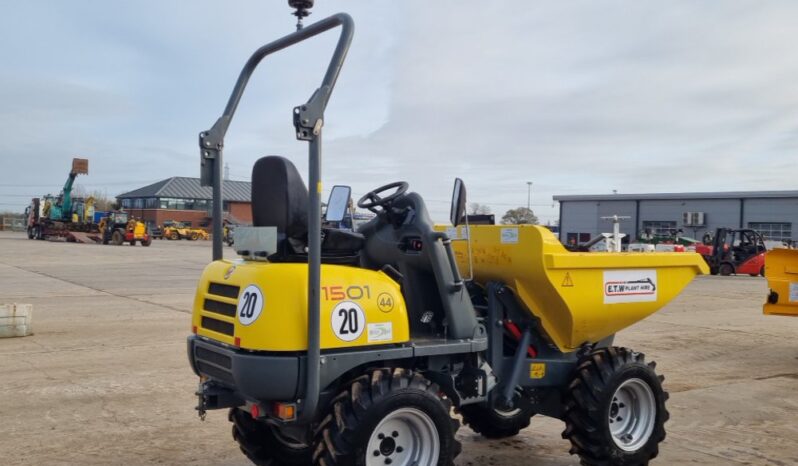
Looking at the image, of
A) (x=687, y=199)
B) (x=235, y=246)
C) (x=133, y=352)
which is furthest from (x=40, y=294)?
(x=687, y=199)

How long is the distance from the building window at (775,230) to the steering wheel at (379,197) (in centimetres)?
4838

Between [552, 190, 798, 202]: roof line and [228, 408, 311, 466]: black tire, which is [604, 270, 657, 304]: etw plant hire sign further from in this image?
[552, 190, 798, 202]: roof line

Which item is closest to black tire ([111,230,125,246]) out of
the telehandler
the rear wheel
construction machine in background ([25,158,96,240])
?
construction machine in background ([25,158,96,240])

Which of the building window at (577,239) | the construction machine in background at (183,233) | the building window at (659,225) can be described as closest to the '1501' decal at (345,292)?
the building window at (577,239)

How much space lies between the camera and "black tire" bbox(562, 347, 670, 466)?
4816 mm

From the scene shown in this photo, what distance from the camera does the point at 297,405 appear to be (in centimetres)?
376

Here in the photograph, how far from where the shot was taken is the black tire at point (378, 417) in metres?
3.73

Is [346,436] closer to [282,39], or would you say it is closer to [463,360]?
[463,360]

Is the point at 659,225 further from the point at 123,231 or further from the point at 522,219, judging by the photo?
the point at 522,219

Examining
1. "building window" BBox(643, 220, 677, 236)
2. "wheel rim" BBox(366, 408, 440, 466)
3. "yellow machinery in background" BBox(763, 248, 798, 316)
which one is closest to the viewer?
"wheel rim" BBox(366, 408, 440, 466)

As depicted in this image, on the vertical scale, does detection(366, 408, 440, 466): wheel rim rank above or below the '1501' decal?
below

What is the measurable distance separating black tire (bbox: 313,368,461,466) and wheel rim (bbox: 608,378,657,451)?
159 cm

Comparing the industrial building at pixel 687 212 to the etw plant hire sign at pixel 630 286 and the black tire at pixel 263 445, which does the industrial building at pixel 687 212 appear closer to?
the etw plant hire sign at pixel 630 286

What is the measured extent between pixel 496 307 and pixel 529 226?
0.64m
